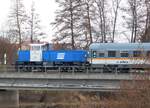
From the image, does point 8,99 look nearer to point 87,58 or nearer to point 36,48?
point 36,48

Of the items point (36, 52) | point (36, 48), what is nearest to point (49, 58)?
point (36, 52)

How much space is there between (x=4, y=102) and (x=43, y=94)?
8.90 metres

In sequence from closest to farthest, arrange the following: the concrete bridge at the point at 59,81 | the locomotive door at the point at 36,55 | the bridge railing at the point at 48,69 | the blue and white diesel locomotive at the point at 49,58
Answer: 1. the concrete bridge at the point at 59,81
2. the bridge railing at the point at 48,69
3. the blue and white diesel locomotive at the point at 49,58
4. the locomotive door at the point at 36,55

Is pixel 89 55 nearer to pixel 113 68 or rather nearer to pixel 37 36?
pixel 113 68

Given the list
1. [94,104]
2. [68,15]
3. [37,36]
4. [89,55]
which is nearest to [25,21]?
[37,36]

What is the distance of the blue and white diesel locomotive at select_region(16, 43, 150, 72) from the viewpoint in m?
50.3

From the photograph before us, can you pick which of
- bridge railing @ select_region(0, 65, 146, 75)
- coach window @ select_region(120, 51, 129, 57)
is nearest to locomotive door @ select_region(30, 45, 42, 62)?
bridge railing @ select_region(0, 65, 146, 75)

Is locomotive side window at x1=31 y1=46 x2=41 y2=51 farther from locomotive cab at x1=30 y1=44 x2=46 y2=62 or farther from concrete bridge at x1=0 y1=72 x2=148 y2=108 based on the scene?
Answer: concrete bridge at x1=0 y1=72 x2=148 y2=108

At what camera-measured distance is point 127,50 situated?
5109 cm

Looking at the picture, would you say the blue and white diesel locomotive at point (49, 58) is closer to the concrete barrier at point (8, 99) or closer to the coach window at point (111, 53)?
the coach window at point (111, 53)

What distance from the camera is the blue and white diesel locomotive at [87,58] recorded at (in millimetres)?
50300

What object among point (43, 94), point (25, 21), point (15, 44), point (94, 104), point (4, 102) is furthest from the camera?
point (15, 44)

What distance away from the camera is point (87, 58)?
53406 mm

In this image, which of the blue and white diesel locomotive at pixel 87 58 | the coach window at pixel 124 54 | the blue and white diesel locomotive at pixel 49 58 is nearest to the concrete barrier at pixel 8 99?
the blue and white diesel locomotive at pixel 87 58
